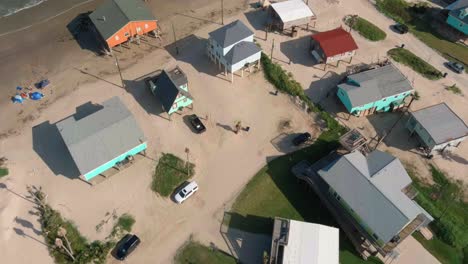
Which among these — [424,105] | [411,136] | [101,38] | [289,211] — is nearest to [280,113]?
[289,211]

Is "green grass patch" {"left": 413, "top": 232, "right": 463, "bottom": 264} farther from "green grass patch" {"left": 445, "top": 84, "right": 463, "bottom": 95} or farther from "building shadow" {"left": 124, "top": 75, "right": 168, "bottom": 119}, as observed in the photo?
"building shadow" {"left": 124, "top": 75, "right": 168, "bottom": 119}

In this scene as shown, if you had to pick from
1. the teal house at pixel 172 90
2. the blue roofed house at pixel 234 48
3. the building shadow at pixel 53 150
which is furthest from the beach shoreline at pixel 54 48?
the blue roofed house at pixel 234 48

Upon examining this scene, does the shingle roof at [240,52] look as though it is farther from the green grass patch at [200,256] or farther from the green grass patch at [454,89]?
the green grass patch at [454,89]

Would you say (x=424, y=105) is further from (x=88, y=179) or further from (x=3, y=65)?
(x=3, y=65)

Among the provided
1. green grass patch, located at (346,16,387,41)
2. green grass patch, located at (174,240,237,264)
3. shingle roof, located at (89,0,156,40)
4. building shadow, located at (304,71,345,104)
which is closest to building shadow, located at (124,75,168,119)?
shingle roof, located at (89,0,156,40)

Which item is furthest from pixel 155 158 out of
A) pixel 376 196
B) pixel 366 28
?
pixel 366 28
